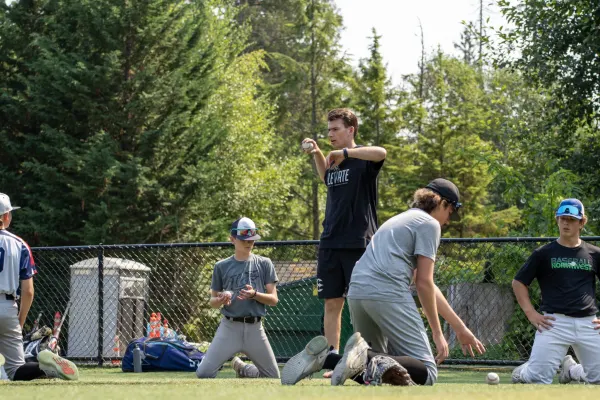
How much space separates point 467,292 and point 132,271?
→ 5.16 metres

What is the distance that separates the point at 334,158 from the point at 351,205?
1.32 ft

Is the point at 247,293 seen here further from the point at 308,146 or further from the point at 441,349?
the point at 441,349

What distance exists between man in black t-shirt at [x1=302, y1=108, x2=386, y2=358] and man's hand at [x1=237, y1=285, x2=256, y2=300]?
863mm

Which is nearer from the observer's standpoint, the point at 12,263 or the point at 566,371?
the point at 12,263

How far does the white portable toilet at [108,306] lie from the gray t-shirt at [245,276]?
4206 mm

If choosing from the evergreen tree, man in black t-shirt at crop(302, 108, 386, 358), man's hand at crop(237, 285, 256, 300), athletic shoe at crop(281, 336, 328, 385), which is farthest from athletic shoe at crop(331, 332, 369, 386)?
the evergreen tree

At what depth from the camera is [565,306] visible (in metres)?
7.72

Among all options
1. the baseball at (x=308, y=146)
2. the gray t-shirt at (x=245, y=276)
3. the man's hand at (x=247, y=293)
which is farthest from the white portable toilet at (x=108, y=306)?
the baseball at (x=308, y=146)

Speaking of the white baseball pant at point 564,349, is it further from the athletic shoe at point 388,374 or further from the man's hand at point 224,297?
the man's hand at point 224,297

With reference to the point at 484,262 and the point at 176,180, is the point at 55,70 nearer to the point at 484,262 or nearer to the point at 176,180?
the point at 176,180

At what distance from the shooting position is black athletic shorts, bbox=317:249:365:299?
7477 millimetres

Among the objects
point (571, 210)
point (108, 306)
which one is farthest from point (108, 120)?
point (571, 210)

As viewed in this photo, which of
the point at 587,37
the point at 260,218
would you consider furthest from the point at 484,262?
the point at 260,218

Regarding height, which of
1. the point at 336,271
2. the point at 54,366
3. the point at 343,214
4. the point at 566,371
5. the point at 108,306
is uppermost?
the point at 343,214
